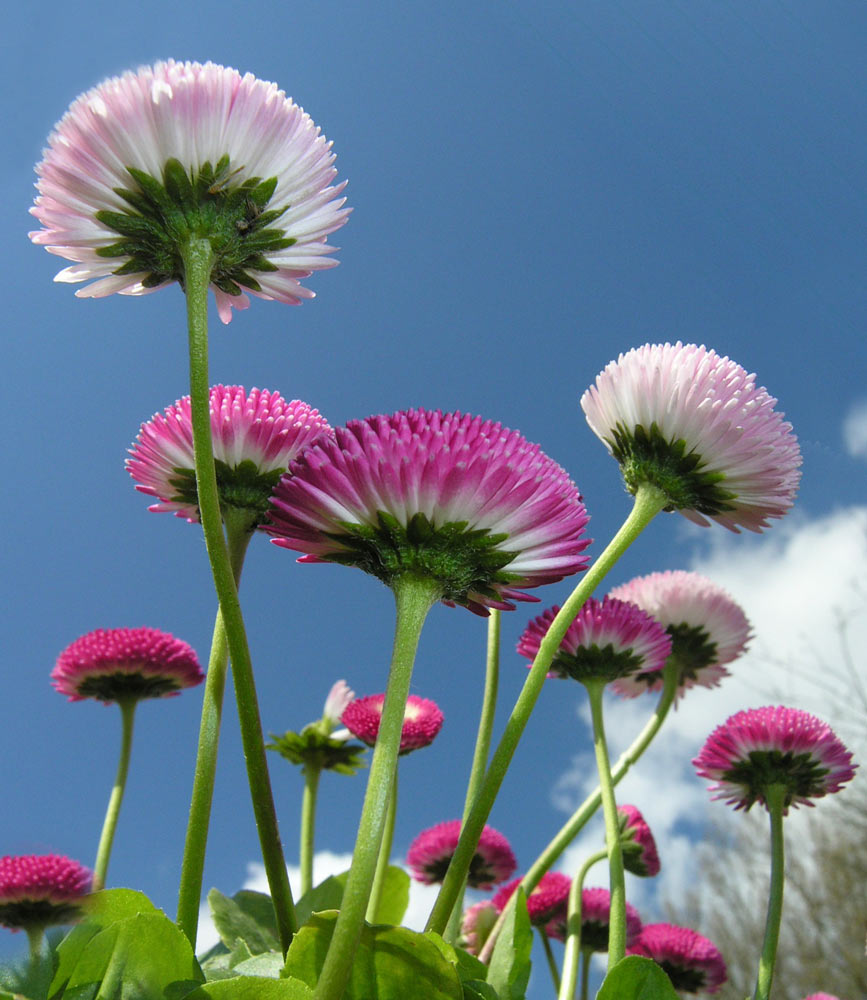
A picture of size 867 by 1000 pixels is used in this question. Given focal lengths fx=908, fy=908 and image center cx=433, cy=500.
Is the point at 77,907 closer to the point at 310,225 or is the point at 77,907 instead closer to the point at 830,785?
the point at 310,225

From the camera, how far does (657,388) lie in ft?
4.25

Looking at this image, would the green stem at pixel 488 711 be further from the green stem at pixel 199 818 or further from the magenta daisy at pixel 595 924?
the magenta daisy at pixel 595 924

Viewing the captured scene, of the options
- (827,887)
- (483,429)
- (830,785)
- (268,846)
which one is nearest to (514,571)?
(483,429)

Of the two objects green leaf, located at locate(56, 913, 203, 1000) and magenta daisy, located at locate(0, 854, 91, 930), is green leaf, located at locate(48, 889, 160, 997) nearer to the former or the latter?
green leaf, located at locate(56, 913, 203, 1000)

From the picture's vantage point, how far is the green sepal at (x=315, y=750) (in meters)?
2.29

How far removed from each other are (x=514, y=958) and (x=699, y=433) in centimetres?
82

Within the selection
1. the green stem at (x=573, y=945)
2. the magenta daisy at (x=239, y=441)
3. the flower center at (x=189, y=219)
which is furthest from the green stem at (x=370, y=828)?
the green stem at (x=573, y=945)

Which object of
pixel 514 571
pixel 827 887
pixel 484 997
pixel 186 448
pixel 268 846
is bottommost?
pixel 484 997

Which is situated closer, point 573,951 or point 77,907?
point 77,907

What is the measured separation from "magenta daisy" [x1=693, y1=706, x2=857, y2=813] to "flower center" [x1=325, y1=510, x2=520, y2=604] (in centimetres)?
127

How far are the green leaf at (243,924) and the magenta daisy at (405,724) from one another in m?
0.41

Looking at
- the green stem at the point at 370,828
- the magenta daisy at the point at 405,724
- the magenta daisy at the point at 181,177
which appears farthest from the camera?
the magenta daisy at the point at 405,724

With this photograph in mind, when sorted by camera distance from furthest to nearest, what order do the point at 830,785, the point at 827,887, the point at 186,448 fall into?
1. the point at 827,887
2. the point at 830,785
3. the point at 186,448

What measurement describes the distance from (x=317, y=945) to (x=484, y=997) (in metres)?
0.25
